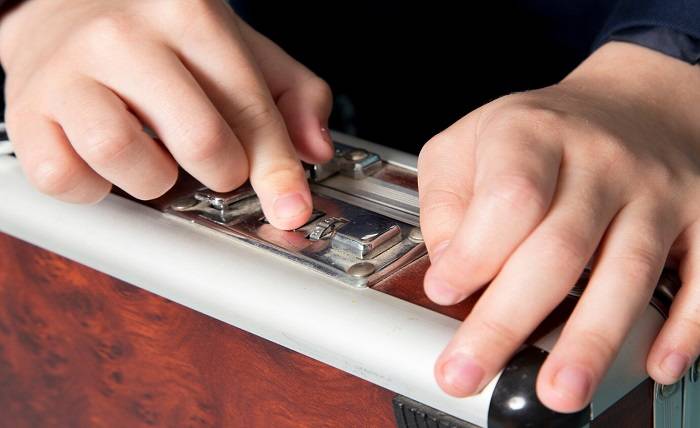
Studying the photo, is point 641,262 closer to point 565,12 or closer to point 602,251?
point 602,251

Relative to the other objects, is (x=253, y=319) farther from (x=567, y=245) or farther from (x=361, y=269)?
(x=567, y=245)

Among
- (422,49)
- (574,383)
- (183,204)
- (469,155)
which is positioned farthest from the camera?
(422,49)

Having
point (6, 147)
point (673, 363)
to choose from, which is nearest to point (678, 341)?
point (673, 363)

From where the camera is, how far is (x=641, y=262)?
1.47 ft

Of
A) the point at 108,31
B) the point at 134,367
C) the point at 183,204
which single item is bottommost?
the point at 134,367

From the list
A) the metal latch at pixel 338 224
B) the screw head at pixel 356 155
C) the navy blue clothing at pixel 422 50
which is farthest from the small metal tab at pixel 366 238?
the navy blue clothing at pixel 422 50

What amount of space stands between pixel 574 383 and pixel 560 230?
0.07m

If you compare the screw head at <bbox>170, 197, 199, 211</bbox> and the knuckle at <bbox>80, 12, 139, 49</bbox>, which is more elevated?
the knuckle at <bbox>80, 12, 139, 49</bbox>

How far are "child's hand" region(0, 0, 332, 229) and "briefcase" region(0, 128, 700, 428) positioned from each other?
28 millimetres

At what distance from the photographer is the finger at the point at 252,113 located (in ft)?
1.87

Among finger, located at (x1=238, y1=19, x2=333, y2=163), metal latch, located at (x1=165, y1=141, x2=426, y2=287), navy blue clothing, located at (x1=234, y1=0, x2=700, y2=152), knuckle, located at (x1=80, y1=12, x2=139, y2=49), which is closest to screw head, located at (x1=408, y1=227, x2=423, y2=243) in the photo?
metal latch, located at (x1=165, y1=141, x2=426, y2=287)

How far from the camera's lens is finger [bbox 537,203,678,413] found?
1.33 ft

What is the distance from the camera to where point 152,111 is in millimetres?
563

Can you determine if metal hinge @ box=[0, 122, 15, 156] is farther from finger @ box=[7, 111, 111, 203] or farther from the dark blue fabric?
the dark blue fabric
